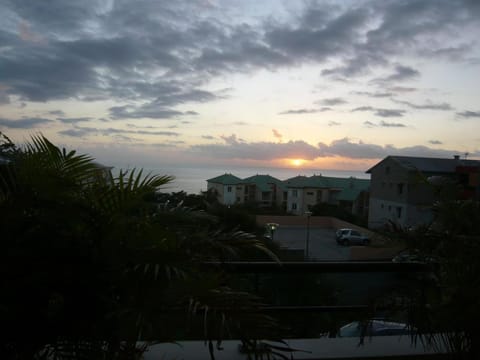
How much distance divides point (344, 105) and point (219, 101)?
2937 millimetres

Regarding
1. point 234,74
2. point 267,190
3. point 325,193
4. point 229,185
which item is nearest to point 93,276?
point 234,74

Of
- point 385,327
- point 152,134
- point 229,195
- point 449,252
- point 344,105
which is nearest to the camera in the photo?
point 449,252

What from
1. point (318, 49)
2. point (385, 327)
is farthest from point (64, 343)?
point (318, 49)

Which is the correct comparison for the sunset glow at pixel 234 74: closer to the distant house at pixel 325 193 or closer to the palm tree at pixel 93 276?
the palm tree at pixel 93 276

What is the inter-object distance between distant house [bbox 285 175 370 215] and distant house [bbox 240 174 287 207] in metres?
0.66

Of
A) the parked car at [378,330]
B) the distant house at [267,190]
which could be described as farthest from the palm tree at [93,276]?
the distant house at [267,190]

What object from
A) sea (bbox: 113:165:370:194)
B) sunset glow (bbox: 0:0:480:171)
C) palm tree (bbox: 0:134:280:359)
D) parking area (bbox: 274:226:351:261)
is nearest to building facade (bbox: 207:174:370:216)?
sea (bbox: 113:165:370:194)

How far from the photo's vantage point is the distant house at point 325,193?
32469mm

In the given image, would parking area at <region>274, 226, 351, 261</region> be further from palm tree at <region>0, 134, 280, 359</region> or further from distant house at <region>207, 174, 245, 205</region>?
distant house at <region>207, 174, 245, 205</region>

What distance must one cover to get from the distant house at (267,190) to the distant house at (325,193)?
2.18ft

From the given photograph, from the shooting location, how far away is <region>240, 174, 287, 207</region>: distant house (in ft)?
104

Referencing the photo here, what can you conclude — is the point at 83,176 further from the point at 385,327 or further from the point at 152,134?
the point at 152,134

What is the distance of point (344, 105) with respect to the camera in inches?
370

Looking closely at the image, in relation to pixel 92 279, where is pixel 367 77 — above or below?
above
